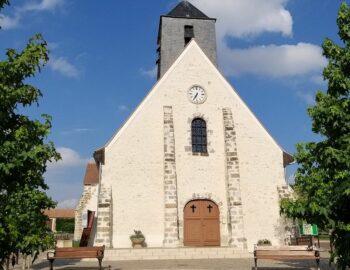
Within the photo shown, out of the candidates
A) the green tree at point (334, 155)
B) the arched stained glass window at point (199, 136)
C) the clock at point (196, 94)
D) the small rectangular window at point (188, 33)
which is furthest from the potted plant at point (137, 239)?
the small rectangular window at point (188, 33)

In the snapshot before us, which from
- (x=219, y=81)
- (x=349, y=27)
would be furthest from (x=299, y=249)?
(x=219, y=81)

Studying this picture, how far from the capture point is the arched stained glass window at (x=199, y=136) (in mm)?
18219

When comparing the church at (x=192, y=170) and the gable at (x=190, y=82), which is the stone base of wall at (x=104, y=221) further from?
the gable at (x=190, y=82)

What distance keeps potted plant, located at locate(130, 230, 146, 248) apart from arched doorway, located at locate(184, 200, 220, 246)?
1940mm

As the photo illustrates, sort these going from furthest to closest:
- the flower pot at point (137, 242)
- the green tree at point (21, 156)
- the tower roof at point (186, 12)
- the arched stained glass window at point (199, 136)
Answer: the tower roof at point (186, 12) < the arched stained glass window at point (199, 136) < the flower pot at point (137, 242) < the green tree at point (21, 156)

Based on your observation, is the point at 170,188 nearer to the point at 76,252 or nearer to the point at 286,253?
the point at 76,252

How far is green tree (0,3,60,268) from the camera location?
6.02 metres

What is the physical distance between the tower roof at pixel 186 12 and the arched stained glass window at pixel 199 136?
8858 mm

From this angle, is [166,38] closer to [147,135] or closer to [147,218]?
[147,135]

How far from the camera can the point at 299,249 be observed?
1058 centimetres

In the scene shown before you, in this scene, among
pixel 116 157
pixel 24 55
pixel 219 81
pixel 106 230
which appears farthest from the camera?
pixel 219 81

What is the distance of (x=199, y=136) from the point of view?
18.4 meters

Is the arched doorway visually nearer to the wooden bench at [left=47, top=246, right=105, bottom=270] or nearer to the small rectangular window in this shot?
the wooden bench at [left=47, top=246, right=105, bottom=270]

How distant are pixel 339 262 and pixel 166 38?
18.5 metres
